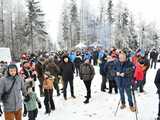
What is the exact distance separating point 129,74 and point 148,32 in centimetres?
10391

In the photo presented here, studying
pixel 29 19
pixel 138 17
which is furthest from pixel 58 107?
pixel 138 17

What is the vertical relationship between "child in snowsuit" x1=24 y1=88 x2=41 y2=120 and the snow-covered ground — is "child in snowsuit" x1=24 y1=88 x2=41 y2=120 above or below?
above

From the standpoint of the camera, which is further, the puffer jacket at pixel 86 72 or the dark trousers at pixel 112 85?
the dark trousers at pixel 112 85

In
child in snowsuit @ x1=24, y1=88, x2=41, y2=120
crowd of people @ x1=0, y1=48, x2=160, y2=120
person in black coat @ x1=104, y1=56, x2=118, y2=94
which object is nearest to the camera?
crowd of people @ x1=0, y1=48, x2=160, y2=120

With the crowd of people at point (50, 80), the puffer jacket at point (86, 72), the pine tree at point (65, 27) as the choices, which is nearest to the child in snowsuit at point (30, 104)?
the crowd of people at point (50, 80)

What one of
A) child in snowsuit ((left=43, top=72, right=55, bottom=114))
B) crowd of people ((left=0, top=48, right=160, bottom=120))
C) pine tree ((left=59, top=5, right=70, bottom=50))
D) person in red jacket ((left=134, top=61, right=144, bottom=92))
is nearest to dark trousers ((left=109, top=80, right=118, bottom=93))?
crowd of people ((left=0, top=48, right=160, bottom=120))

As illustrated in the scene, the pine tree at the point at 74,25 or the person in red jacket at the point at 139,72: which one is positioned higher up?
the pine tree at the point at 74,25

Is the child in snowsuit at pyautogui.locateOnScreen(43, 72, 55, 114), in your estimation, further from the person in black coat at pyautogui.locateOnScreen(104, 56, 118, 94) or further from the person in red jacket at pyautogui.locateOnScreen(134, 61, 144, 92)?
the person in red jacket at pyautogui.locateOnScreen(134, 61, 144, 92)

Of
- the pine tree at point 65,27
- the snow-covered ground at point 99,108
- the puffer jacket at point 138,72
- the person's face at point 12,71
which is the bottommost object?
the snow-covered ground at point 99,108

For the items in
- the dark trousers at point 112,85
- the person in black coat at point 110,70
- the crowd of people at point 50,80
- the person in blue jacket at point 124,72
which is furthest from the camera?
the dark trousers at point 112,85

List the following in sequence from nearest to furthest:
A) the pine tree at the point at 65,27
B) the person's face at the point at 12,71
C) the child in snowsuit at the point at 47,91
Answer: the person's face at the point at 12,71 → the child in snowsuit at the point at 47,91 → the pine tree at the point at 65,27

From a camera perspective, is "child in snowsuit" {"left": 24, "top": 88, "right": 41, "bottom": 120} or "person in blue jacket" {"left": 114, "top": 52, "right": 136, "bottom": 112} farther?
"person in blue jacket" {"left": 114, "top": 52, "right": 136, "bottom": 112}

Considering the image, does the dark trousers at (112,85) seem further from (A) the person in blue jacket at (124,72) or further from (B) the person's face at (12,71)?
(B) the person's face at (12,71)

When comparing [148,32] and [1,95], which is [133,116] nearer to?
[1,95]
